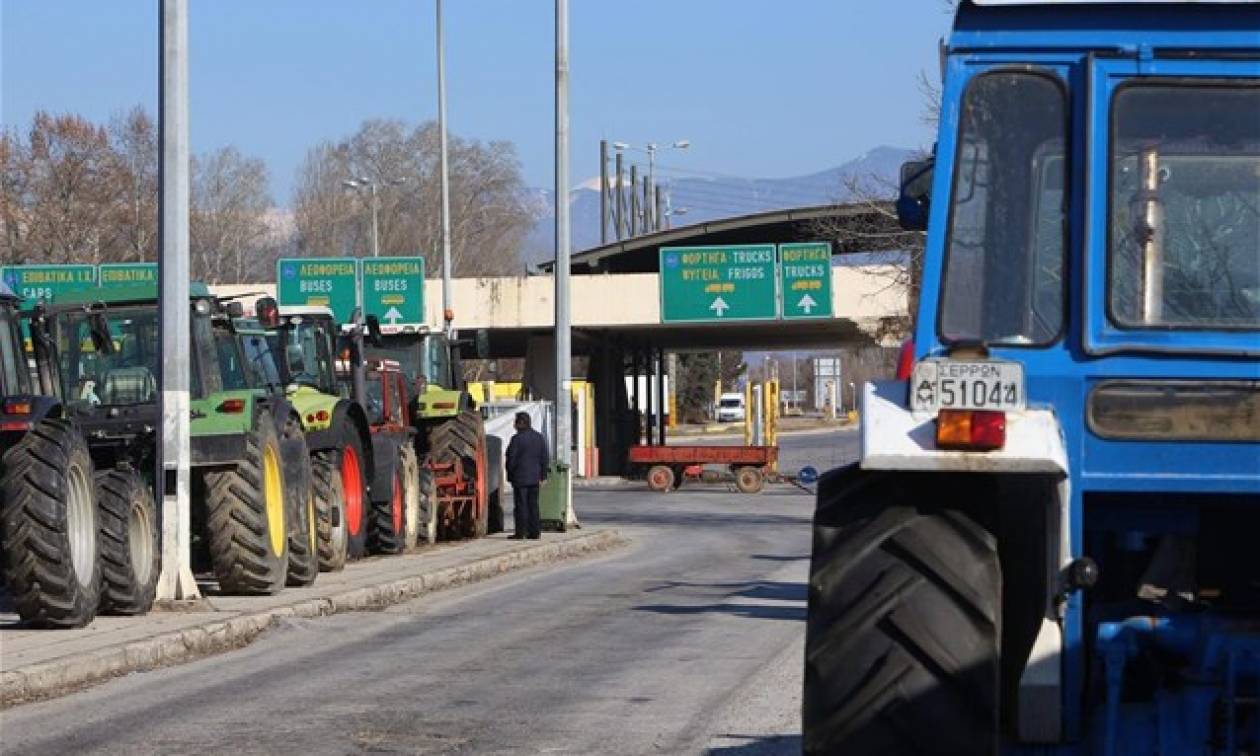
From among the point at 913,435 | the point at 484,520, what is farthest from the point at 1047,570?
the point at 484,520

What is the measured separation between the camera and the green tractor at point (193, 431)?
731 inches

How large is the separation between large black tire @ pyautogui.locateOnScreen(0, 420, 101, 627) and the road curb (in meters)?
0.82

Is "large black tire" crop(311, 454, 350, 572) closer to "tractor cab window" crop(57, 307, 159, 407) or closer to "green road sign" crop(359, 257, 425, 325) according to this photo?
"tractor cab window" crop(57, 307, 159, 407)

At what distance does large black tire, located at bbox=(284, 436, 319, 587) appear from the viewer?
2044 centimetres

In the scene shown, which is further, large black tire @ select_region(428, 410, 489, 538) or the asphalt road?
large black tire @ select_region(428, 410, 489, 538)

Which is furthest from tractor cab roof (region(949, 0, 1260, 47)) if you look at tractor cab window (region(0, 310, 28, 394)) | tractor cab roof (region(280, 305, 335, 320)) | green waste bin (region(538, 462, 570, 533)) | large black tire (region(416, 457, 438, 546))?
green waste bin (region(538, 462, 570, 533))

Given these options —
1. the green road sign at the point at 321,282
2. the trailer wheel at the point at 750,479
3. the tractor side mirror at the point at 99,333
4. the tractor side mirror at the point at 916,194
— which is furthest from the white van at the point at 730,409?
the tractor side mirror at the point at 916,194

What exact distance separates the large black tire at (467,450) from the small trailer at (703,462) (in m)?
22.1

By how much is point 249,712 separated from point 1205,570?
6287 millimetres

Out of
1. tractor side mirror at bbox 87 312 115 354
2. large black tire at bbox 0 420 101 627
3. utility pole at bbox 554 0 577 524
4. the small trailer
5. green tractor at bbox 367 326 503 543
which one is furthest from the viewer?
the small trailer

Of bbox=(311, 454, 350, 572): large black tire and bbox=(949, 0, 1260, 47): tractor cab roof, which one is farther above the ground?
bbox=(949, 0, 1260, 47): tractor cab roof

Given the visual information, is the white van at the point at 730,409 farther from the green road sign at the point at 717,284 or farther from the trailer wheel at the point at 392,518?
the trailer wheel at the point at 392,518

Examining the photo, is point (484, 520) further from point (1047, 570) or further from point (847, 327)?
point (847, 327)

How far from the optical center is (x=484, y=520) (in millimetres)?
31375
